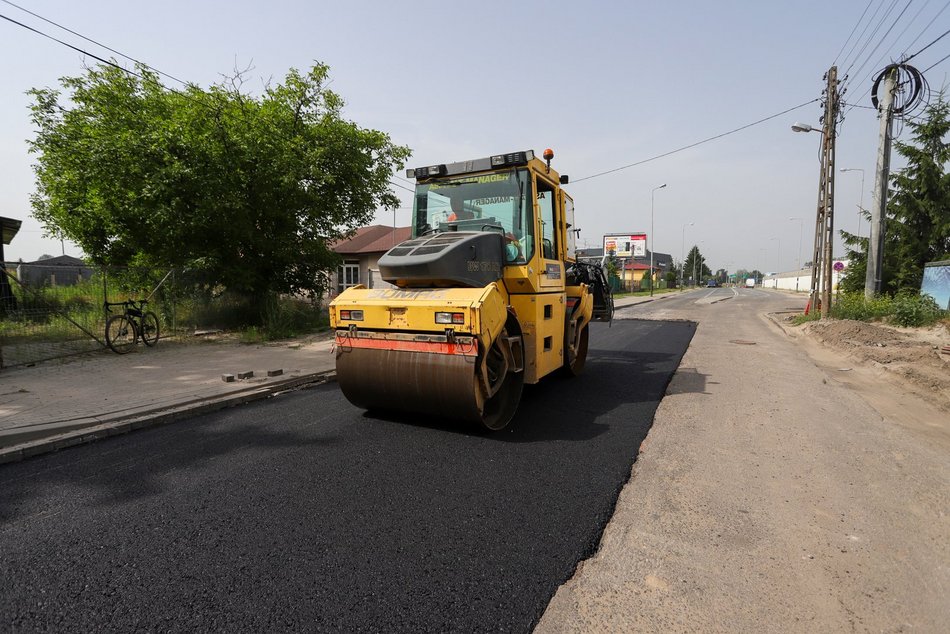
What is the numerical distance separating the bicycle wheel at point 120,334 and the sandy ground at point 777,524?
917 centimetres

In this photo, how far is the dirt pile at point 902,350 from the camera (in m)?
6.75

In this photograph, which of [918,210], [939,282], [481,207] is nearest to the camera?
[481,207]

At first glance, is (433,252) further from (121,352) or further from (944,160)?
(944,160)

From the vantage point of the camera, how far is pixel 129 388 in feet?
19.7

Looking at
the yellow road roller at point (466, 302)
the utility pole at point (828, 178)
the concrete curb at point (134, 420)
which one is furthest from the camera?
the utility pole at point (828, 178)

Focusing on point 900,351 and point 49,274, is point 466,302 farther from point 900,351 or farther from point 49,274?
point 900,351

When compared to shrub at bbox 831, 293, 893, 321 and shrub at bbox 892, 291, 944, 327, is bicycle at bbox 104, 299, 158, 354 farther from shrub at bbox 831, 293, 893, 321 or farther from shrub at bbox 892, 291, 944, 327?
shrub at bbox 892, 291, 944, 327

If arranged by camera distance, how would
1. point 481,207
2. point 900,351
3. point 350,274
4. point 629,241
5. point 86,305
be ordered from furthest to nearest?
1. point 629,241
2. point 350,274
3. point 900,351
4. point 86,305
5. point 481,207

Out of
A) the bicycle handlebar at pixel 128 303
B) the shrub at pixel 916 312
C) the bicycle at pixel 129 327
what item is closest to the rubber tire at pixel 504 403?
the bicycle at pixel 129 327

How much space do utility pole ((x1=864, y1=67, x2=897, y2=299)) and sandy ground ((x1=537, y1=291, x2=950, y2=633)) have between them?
10449mm

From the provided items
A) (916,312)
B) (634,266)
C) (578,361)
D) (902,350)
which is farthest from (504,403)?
(634,266)

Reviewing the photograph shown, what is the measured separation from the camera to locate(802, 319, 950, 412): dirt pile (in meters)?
6.75

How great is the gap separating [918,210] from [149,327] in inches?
971

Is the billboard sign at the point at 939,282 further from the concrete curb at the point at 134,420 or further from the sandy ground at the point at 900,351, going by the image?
the concrete curb at the point at 134,420
